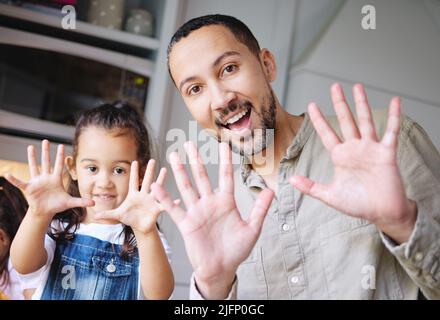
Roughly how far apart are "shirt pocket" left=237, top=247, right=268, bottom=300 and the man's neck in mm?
119

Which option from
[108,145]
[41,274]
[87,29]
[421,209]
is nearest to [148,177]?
[108,145]

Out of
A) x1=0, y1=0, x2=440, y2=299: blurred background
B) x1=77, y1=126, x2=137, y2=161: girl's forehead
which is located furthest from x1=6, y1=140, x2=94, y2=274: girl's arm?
x1=0, y1=0, x2=440, y2=299: blurred background

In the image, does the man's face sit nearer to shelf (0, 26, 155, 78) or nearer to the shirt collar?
the shirt collar

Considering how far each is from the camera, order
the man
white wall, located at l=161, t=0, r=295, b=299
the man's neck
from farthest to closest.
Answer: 1. white wall, located at l=161, t=0, r=295, b=299
2. the man's neck
3. the man

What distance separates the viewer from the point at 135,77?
1143mm

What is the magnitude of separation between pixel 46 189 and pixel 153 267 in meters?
0.20

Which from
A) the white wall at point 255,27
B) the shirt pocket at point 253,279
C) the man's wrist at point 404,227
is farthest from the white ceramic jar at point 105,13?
the man's wrist at point 404,227

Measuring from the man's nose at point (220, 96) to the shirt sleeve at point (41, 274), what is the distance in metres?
0.36

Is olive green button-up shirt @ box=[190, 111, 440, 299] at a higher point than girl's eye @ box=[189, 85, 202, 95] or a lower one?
lower

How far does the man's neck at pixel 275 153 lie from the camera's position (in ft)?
2.52

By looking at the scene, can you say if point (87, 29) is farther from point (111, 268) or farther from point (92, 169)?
point (111, 268)

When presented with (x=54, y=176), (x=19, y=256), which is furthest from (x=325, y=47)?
(x=19, y=256)

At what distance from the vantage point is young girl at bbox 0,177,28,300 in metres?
0.84

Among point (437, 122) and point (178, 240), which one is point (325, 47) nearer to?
point (437, 122)
